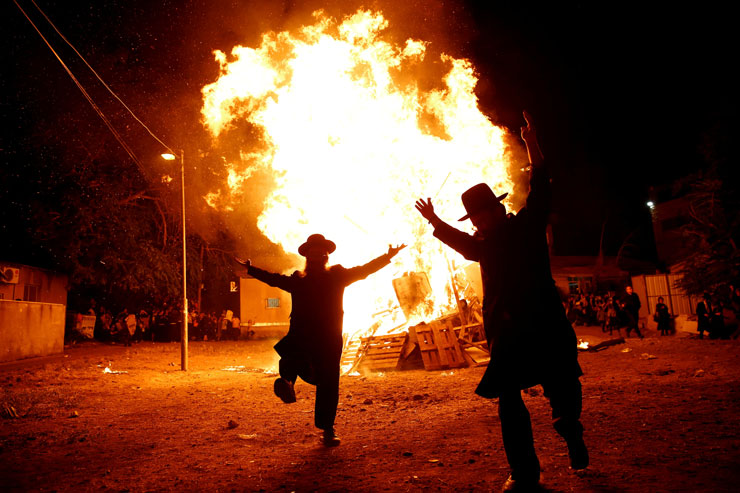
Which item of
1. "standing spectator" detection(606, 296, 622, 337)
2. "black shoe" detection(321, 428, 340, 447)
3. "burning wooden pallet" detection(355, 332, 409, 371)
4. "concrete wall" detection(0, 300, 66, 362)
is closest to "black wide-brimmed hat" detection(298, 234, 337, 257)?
"black shoe" detection(321, 428, 340, 447)

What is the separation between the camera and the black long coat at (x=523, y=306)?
10.6 feet

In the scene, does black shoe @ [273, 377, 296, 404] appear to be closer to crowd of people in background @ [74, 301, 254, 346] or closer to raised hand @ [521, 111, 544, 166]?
raised hand @ [521, 111, 544, 166]

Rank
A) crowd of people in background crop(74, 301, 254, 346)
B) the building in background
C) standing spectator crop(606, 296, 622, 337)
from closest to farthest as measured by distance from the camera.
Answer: the building in background < standing spectator crop(606, 296, 622, 337) < crowd of people in background crop(74, 301, 254, 346)

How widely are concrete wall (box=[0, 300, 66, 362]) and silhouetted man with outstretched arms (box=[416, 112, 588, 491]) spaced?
49.5ft

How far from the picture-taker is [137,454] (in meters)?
5.03

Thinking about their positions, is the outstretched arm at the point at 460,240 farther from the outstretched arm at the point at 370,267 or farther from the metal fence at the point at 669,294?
the metal fence at the point at 669,294

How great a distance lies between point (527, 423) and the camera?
3.20 meters

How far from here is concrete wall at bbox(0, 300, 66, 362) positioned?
530 inches

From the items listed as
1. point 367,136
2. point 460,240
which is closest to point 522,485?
point 460,240

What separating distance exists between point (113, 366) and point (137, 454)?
1097 centimetres

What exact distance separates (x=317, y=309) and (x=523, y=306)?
250 cm

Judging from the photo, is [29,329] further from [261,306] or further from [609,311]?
[261,306]

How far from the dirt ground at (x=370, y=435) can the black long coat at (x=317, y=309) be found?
1.05 m

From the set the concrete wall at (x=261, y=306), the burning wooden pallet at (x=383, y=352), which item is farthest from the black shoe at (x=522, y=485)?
the concrete wall at (x=261, y=306)
